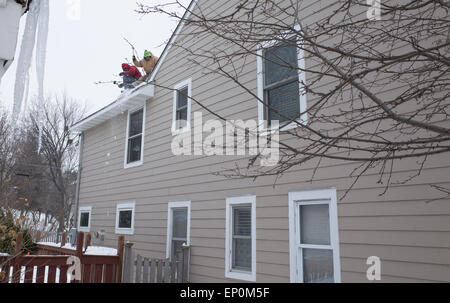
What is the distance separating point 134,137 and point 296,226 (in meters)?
5.70

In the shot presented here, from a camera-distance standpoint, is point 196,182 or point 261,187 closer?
point 261,187

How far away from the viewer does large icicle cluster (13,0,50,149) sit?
182 centimetres

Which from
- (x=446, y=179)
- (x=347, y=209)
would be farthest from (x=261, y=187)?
(x=446, y=179)

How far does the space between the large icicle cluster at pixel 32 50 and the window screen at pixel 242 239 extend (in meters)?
4.16

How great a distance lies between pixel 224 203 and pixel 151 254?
260cm

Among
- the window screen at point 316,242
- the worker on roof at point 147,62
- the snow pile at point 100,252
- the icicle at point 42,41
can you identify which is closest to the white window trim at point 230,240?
the window screen at point 316,242

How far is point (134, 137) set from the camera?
9.05 metres

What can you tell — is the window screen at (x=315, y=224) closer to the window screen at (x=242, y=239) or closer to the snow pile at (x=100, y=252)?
the window screen at (x=242, y=239)

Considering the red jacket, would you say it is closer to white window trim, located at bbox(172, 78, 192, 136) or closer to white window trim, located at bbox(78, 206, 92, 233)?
white window trim, located at bbox(172, 78, 192, 136)

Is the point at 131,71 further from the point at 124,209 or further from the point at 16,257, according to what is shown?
the point at 16,257

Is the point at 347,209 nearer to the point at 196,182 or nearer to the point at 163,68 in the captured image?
the point at 196,182

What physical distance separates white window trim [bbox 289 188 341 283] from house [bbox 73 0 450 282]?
0.04ft

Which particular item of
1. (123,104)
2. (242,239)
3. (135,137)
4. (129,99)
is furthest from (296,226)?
(123,104)

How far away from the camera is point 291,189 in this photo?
4.88 meters
